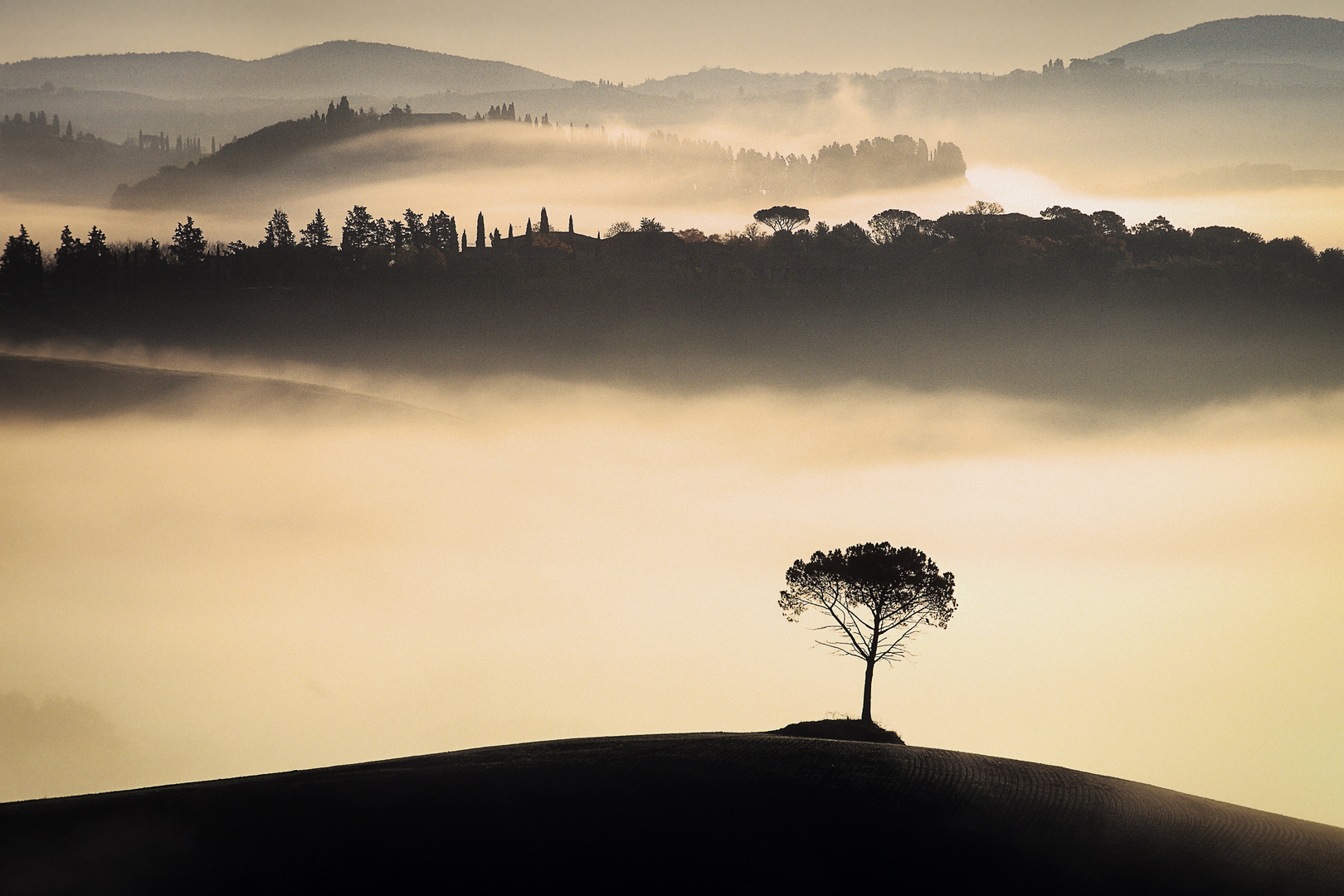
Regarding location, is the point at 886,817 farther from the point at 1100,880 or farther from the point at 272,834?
the point at 272,834

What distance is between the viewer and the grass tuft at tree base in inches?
3157

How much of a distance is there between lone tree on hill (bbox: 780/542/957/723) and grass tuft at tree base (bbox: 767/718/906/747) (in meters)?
7.08

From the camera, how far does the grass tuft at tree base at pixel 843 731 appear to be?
263 feet

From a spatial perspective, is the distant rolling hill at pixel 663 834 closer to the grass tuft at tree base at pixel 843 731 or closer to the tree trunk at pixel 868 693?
the grass tuft at tree base at pixel 843 731

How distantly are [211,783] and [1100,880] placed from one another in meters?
43.2

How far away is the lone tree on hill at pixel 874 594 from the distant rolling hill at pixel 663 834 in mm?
23899

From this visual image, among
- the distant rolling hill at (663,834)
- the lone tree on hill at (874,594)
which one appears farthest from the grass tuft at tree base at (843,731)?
the distant rolling hill at (663,834)

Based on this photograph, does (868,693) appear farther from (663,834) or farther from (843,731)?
(663,834)

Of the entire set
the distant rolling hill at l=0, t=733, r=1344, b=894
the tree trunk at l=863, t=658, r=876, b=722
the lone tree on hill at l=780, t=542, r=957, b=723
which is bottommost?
the distant rolling hill at l=0, t=733, r=1344, b=894

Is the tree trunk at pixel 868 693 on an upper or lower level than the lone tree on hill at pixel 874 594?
lower

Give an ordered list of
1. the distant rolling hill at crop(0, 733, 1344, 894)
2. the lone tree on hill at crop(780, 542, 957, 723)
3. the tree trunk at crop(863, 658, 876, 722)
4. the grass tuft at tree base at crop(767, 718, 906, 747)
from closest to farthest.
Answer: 1. the distant rolling hill at crop(0, 733, 1344, 894)
2. the grass tuft at tree base at crop(767, 718, 906, 747)
3. the tree trunk at crop(863, 658, 876, 722)
4. the lone tree on hill at crop(780, 542, 957, 723)

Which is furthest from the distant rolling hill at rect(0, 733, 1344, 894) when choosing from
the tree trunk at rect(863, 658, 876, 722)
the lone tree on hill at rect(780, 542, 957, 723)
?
the lone tree on hill at rect(780, 542, 957, 723)

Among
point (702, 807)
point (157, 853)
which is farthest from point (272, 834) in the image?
point (702, 807)

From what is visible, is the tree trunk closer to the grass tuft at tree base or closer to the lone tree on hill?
the lone tree on hill
